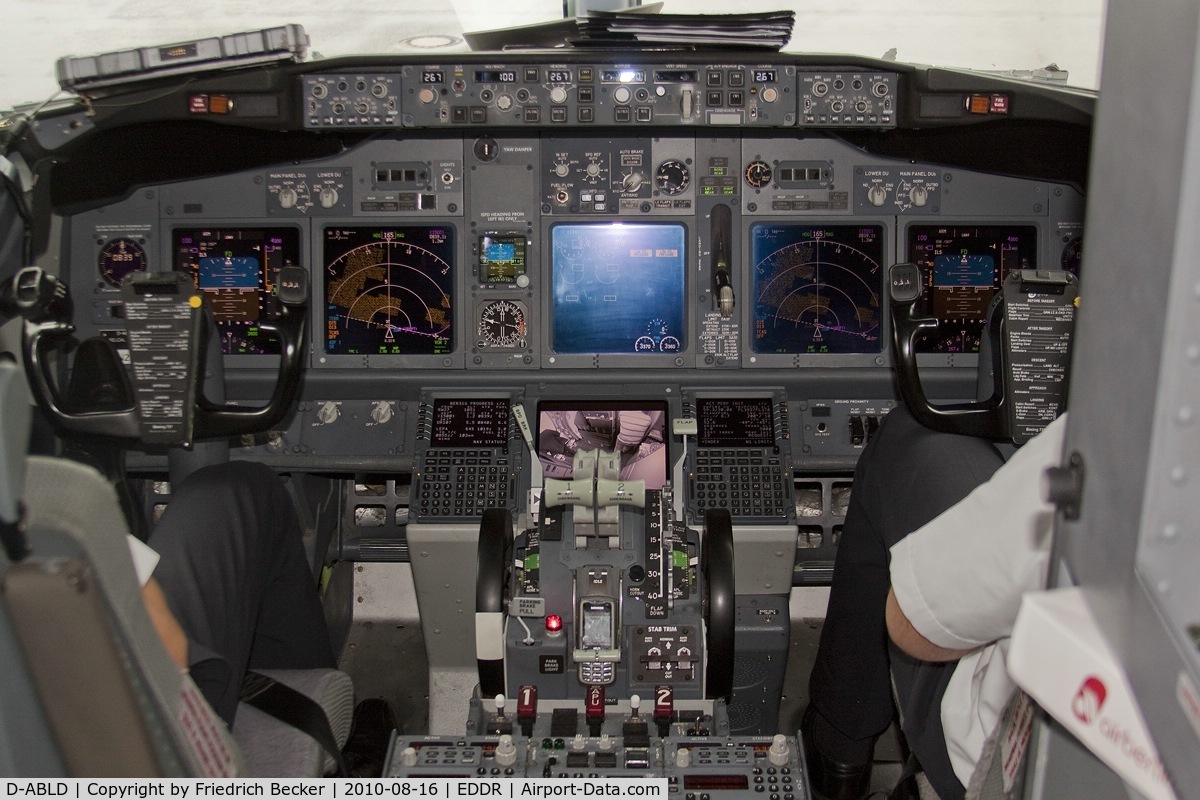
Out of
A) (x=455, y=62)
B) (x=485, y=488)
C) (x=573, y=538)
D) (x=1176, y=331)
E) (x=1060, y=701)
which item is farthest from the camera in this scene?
(x=485, y=488)

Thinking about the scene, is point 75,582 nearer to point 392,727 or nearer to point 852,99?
point 392,727

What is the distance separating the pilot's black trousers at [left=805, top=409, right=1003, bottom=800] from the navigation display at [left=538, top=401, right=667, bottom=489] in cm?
65

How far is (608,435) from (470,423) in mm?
386

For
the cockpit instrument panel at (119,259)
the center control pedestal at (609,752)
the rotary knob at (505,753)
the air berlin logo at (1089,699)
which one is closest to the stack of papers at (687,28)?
the cockpit instrument panel at (119,259)

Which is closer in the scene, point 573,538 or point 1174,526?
point 1174,526

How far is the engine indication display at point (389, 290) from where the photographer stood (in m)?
2.99

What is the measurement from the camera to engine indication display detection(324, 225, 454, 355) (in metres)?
2.99

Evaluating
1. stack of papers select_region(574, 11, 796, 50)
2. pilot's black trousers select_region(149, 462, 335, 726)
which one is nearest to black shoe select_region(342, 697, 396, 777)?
pilot's black trousers select_region(149, 462, 335, 726)

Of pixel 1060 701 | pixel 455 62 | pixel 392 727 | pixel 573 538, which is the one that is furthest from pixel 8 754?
pixel 455 62

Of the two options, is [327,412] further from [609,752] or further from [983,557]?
[983,557]

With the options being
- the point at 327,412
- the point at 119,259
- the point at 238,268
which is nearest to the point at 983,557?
the point at 327,412

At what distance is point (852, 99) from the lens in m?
2.67

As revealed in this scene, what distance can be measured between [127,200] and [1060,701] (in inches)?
113

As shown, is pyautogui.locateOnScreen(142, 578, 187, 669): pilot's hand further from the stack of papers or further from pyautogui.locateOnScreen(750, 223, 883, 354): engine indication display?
pyautogui.locateOnScreen(750, 223, 883, 354): engine indication display
